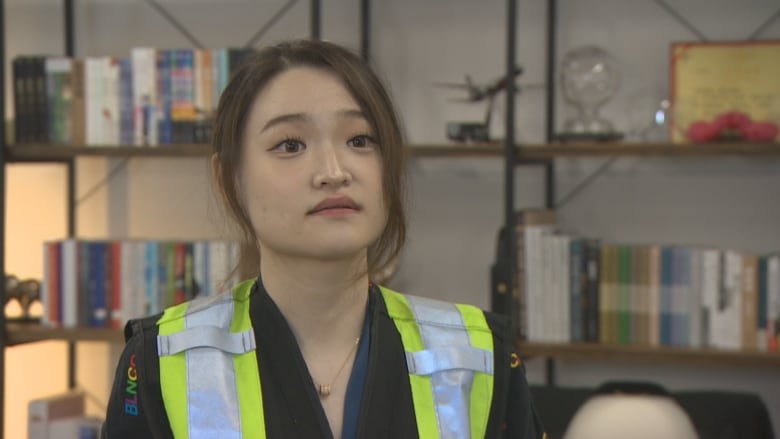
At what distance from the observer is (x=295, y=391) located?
1220mm

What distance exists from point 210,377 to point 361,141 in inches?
10.9

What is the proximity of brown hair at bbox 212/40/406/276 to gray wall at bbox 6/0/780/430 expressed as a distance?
1896mm

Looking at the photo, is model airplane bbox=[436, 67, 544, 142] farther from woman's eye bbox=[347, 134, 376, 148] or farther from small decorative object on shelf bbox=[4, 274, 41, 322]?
woman's eye bbox=[347, 134, 376, 148]

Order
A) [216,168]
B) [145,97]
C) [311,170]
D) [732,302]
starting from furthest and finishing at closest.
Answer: [145,97], [732,302], [216,168], [311,170]

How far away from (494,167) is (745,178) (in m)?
0.67

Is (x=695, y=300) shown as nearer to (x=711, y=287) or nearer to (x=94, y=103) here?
(x=711, y=287)

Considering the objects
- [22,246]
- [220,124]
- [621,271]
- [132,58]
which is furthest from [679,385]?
[220,124]

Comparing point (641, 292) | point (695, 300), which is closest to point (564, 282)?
point (641, 292)

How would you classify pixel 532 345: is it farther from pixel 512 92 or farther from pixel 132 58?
pixel 132 58

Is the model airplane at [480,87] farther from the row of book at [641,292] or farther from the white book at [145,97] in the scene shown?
the white book at [145,97]

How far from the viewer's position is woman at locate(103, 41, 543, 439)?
1.19 metres

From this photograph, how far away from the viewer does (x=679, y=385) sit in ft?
10.9

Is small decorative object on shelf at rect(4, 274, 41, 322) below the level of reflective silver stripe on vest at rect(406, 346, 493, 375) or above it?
below

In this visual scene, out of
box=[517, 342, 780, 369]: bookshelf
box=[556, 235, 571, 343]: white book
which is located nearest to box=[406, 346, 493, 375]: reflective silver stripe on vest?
box=[517, 342, 780, 369]: bookshelf
